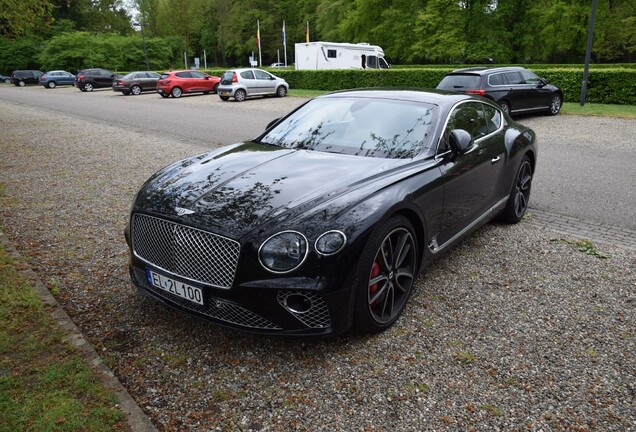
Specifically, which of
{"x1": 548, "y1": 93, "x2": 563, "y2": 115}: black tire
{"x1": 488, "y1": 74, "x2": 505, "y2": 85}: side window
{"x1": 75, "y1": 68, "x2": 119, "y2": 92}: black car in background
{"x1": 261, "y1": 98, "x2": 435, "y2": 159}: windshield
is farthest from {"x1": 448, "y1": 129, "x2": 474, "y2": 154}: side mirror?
{"x1": 75, "y1": 68, "x2": 119, "y2": 92}: black car in background

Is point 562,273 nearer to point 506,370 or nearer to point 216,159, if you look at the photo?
point 506,370

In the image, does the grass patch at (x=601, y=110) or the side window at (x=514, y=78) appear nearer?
the side window at (x=514, y=78)

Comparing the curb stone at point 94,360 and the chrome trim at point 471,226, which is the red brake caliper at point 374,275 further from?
the curb stone at point 94,360

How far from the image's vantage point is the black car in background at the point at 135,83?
3178 cm

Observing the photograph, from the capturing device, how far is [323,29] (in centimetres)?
5569

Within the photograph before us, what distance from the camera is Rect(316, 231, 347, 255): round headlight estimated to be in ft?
9.34

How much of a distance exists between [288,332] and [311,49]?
107ft

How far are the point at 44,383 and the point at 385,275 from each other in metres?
2.14

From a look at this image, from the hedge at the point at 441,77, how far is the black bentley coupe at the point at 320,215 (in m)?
16.5

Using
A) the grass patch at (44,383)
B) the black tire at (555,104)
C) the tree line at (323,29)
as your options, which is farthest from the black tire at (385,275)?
the tree line at (323,29)

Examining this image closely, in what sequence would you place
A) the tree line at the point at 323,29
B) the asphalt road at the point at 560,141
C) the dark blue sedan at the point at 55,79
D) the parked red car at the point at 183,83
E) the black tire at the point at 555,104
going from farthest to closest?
the dark blue sedan at the point at 55,79
the tree line at the point at 323,29
the parked red car at the point at 183,83
the black tire at the point at 555,104
the asphalt road at the point at 560,141

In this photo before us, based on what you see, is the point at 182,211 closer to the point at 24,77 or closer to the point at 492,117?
the point at 492,117

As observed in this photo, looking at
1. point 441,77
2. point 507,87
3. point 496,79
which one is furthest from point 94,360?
point 441,77

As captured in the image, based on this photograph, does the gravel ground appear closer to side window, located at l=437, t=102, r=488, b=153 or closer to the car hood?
the car hood
